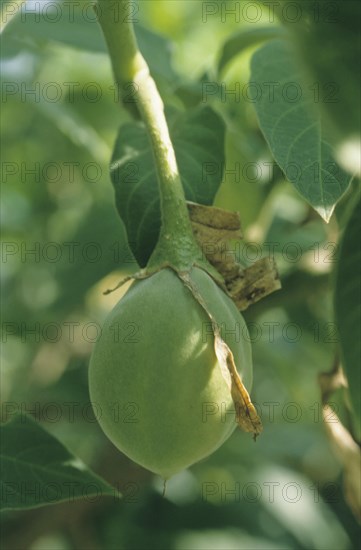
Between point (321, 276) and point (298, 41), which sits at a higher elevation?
point (298, 41)

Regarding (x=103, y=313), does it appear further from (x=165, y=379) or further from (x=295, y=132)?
(x=165, y=379)

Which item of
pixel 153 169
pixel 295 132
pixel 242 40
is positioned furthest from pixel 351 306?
pixel 242 40

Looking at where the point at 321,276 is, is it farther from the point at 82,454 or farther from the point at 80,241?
the point at 82,454

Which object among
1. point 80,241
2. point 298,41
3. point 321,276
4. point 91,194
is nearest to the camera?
point 298,41

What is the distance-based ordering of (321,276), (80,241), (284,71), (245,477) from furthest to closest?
1. (245,477)
2. (80,241)
3. (321,276)
4. (284,71)

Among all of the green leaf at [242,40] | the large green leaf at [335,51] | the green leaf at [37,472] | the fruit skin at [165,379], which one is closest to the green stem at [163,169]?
the fruit skin at [165,379]

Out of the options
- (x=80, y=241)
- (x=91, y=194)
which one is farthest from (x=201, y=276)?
(x=91, y=194)

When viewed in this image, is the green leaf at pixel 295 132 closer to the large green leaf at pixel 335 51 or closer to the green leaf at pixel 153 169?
the green leaf at pixel 153 169
